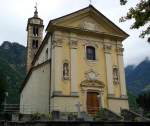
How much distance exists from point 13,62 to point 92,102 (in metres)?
76.6

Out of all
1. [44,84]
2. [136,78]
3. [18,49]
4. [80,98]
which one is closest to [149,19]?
[80,98]

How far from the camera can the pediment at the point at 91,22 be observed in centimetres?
2303

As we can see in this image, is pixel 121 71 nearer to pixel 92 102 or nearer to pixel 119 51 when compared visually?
pixel 119 51

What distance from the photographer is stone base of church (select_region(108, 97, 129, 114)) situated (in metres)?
22.3

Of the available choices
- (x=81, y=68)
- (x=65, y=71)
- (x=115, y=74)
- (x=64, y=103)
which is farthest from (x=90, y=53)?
(x=64, y=103)

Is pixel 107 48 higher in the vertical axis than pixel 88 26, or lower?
lower

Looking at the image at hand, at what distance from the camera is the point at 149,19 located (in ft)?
28.1

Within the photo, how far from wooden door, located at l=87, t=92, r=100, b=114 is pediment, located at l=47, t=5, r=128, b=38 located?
231 inches

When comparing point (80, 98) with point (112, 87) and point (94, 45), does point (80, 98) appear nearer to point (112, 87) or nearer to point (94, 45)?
point (112, 87)

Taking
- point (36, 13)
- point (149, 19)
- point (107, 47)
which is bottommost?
point (149, 19)

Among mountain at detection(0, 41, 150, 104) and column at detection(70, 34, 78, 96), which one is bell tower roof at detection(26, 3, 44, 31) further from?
column at detection(70, 34, 78, 96)

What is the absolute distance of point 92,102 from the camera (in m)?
22.2

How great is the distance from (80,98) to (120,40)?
713 cm

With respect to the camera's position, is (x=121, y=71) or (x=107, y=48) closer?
(x=121, y=71)
